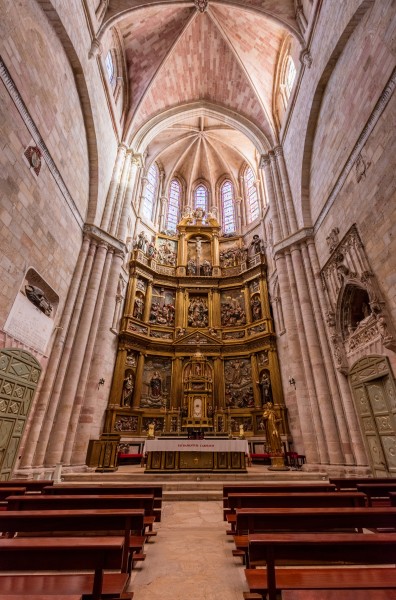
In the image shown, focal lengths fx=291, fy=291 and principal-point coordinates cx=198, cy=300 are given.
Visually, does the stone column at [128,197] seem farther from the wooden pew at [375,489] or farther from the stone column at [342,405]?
the wooden pew at [375,489]

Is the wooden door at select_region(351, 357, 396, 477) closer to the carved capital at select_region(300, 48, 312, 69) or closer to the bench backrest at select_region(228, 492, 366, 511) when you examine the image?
the bench backrest at select_region(228, 492, 366, 511)

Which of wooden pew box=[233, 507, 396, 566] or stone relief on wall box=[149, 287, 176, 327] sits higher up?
stone relief on wall box=[149, 287, 176, 327]

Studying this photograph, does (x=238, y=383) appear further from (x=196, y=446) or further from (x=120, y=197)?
(x=120, y=197)

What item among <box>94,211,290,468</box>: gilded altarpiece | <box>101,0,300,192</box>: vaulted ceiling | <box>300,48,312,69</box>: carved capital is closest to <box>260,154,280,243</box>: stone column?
<box>101,0,300,192</box>: vaulted ceiling

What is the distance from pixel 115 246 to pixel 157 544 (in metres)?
11.5

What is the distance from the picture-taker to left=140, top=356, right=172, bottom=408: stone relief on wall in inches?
582

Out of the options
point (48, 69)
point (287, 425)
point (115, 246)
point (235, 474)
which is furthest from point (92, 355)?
point (48, 69)

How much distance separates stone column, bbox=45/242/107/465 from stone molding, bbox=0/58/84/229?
2.23 metres

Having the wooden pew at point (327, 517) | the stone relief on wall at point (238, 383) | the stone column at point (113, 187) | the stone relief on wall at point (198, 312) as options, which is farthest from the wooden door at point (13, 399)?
the stone relief on wall at point (198, 312)

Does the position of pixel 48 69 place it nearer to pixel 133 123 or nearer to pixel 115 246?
pixel 115 246

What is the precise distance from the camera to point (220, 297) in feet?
61.0

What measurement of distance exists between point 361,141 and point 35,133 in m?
9.35

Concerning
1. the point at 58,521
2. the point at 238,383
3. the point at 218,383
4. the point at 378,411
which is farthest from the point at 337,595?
the point at 238,383

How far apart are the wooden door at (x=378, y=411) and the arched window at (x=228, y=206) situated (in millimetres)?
15341
